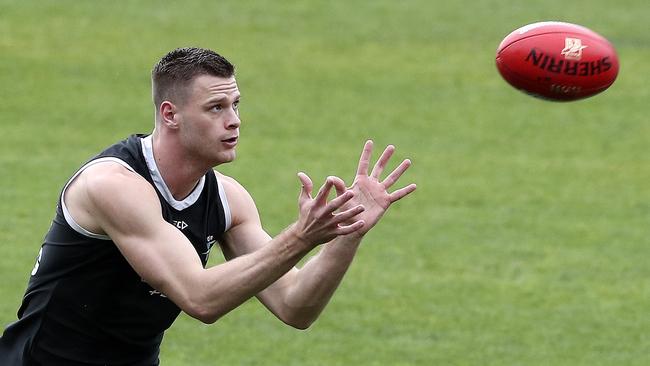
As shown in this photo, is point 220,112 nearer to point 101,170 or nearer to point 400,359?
point 101,170

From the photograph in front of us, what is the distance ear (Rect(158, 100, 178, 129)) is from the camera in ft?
19.8

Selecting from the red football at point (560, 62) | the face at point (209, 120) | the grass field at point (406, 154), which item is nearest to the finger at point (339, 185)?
the face at point (209, 120)

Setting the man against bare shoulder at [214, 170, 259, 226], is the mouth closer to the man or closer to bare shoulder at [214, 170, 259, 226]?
the man

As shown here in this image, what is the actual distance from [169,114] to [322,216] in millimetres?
996

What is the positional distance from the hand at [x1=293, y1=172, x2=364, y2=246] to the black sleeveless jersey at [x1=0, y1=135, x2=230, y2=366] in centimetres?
83

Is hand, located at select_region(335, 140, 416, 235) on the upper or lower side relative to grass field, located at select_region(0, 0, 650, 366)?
upper

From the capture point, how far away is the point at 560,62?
7.57m

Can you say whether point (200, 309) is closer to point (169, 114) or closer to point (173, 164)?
point (173, 164)

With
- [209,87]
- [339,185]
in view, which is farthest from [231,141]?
[339,185]

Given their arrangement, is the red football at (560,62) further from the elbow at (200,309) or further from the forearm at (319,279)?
the elbow at (200,309)

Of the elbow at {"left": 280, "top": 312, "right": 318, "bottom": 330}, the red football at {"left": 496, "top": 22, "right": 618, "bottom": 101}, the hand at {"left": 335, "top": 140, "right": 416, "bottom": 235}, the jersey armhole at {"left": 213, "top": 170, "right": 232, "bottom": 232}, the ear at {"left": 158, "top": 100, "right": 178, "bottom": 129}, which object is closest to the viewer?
the hand at {"left": 335, "top": 140, "right": 416, "bottom": 235}

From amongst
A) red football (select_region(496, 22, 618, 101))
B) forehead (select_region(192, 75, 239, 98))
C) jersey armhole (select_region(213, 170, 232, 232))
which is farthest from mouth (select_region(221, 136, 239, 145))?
red football (select_region(496, 22, 618, 101))

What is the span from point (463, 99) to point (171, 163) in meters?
13.1

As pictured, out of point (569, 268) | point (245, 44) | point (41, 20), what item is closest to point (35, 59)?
point (41, 20)
